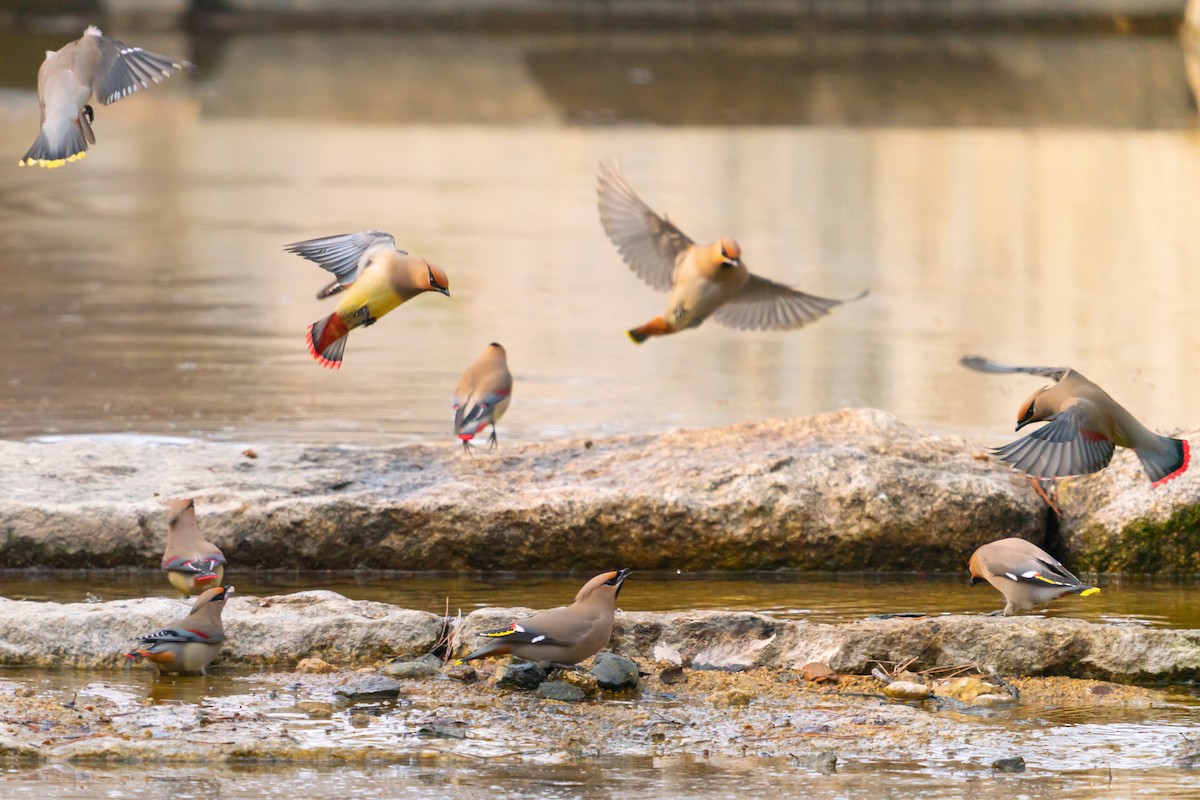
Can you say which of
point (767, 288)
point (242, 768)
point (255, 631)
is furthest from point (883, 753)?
point (767, 288)

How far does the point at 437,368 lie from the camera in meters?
11.5

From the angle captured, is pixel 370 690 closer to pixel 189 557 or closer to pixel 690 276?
pixel 189 557

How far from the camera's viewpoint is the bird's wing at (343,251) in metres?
6.00

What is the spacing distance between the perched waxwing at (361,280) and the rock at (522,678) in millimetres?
1081

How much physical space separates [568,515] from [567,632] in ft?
5.60

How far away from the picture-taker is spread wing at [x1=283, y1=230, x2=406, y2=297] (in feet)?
19.6

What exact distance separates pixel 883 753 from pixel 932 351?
6986 millimetres

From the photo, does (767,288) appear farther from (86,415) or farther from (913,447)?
(86,415)

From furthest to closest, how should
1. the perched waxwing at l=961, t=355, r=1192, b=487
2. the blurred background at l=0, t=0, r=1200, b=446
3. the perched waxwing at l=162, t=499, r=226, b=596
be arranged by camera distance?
the blurred background at l=0, t=0, r=1200, b=446 → the perched waxwing at l=162, t=499, r=226, b=596 → the perched waxwing at l=961, t=355, r=1192, b=487

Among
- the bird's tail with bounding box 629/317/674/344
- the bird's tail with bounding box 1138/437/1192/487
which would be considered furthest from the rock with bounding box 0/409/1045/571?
the bird's tail with bounding box 1138/437/1192/487

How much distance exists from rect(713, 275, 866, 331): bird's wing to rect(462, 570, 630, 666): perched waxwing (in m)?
2.01

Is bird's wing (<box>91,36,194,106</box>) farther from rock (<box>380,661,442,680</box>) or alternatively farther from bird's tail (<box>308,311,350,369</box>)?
rock (<box>380,661,442,680</box>)

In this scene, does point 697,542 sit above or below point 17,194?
below

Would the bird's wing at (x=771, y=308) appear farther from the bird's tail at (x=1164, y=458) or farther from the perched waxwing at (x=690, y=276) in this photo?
the bird's tail at (x=1164, y=458)
